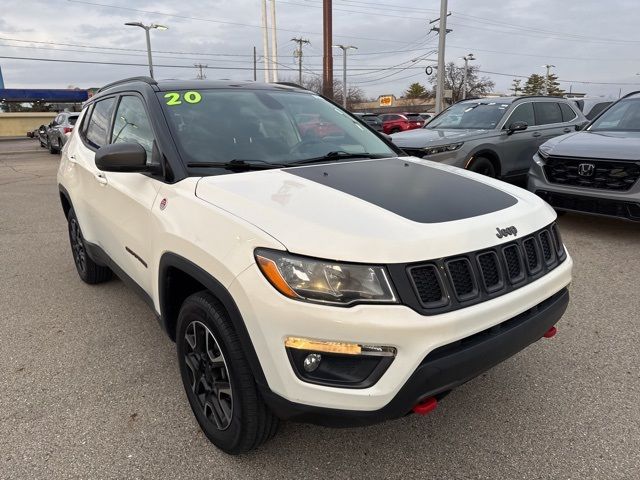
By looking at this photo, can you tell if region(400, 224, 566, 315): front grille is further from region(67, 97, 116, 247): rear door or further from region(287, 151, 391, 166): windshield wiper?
region(67, 97, 116, 247): rear door

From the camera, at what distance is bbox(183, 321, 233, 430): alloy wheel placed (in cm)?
Answer: 222

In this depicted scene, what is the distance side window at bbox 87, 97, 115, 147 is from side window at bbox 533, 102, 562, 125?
23.4 feet

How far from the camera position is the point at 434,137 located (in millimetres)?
7387

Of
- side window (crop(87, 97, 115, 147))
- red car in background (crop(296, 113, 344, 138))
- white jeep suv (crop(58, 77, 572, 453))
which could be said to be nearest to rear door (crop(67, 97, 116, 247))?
side window (crop(87, 97, 115, 147))

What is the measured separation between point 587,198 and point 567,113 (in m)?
4.15

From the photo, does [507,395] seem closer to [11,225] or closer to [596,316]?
[596,316]

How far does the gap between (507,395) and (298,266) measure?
168 cm

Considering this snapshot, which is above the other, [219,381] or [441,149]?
[441,149]

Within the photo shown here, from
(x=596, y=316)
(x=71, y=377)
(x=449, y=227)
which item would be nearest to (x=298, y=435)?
(x=449, y=227)

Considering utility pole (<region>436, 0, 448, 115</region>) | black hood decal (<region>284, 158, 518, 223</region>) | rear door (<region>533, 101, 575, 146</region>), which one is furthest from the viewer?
utility pole (<region>436, 0, 448, 115</region>)

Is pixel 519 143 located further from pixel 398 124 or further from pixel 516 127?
pixel 398 124

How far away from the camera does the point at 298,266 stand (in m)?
1.83

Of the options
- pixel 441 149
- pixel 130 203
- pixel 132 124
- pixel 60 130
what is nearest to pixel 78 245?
pixel 132 124

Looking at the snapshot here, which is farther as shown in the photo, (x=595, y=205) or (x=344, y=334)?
(x=595, y=205)
